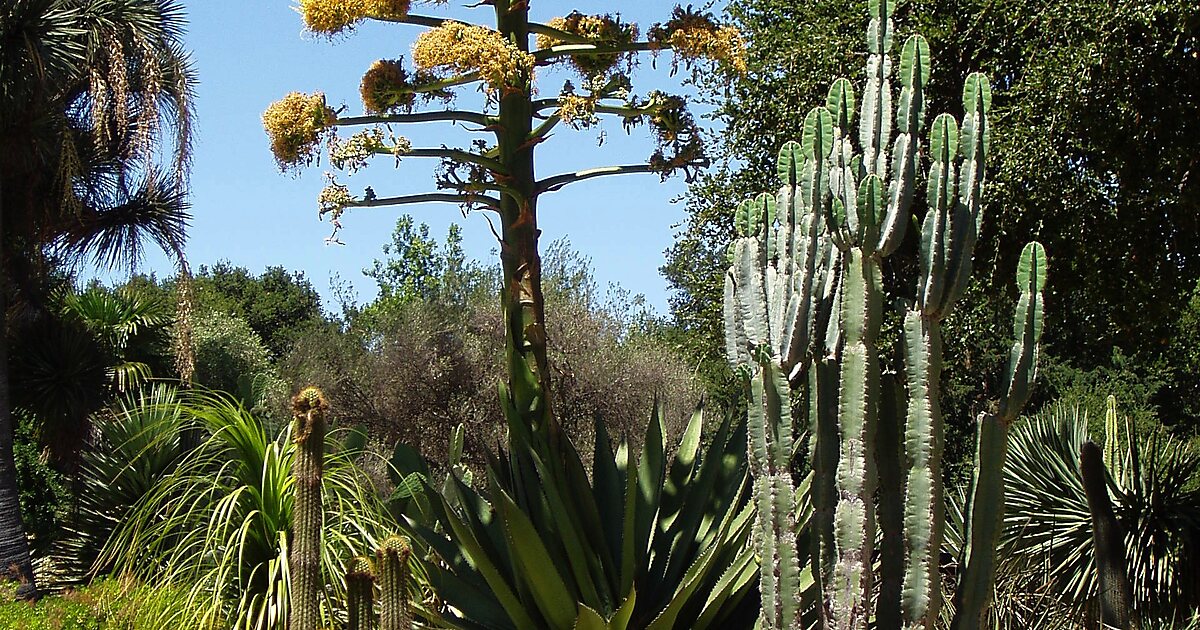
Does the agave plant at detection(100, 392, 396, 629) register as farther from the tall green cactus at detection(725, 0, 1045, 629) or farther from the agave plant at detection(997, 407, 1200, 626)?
the agave plant at detection(997, 407, 1200, 626)

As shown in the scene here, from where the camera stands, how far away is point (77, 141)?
1428cm

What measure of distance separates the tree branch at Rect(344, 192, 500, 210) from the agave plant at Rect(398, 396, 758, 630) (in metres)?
0.96

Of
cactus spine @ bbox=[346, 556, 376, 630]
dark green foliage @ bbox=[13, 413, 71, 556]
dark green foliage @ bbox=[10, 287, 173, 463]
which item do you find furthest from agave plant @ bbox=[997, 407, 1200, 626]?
dark green foliage @ bbox=[13, 413, 71, 556]

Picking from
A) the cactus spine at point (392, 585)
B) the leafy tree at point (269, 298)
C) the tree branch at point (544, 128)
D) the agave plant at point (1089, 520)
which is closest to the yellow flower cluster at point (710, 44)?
the tree branch at point (544, 128)

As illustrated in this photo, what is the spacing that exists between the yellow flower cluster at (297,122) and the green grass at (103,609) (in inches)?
78.5

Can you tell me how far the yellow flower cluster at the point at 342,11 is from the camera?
516cm

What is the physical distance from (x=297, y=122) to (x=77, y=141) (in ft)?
34.0

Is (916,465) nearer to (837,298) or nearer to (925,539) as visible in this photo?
(925,539)

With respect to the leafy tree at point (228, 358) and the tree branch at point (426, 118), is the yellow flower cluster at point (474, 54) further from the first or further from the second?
the leafy tree at point (228, 358)

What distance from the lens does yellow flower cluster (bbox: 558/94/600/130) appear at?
16.9 ft

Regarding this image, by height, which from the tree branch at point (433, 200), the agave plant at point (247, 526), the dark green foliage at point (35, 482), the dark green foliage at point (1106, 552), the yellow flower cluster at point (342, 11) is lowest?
the dark green foliage at point (35, 482)

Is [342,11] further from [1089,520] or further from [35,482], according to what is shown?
[35,482]

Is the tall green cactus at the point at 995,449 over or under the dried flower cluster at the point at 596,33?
under

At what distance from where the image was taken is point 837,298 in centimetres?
505
